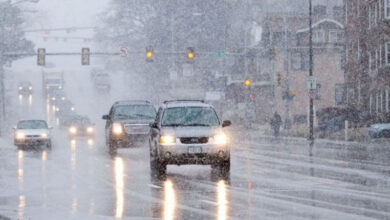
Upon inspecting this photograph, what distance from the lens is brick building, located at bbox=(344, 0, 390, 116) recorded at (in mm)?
57562

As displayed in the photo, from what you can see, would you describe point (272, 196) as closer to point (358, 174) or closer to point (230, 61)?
point (358, 174)

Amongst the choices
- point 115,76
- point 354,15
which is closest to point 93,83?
point 115,76

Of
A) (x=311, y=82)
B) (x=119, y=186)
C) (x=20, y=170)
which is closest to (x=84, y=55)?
(x=311, y=82)

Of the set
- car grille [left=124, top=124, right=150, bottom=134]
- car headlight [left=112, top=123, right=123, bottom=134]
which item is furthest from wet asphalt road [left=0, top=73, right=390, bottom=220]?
car headlight [left=112, top=123, right=123, bottom=134]

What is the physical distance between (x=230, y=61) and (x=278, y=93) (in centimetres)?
2332

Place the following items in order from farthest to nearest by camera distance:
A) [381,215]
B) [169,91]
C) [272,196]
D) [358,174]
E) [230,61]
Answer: [230,61] < [169,91] < [358,174] < [272,196] < [381,215]

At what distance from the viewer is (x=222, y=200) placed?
16.8 m

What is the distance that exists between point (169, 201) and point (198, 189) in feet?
8.30

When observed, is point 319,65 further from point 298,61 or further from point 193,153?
point 193,153

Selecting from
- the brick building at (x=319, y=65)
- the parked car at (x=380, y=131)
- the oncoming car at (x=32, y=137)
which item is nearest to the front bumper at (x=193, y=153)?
the oncoming car at (x=32, y=137)

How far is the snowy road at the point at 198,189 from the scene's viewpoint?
14961mm

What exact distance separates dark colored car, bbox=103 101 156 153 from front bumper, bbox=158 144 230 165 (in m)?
10.4

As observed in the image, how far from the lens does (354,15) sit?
65438 millimetres

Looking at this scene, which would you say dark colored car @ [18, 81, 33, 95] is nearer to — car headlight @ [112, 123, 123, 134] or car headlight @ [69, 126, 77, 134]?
car headlight @ [69, 126, 77, 134]
